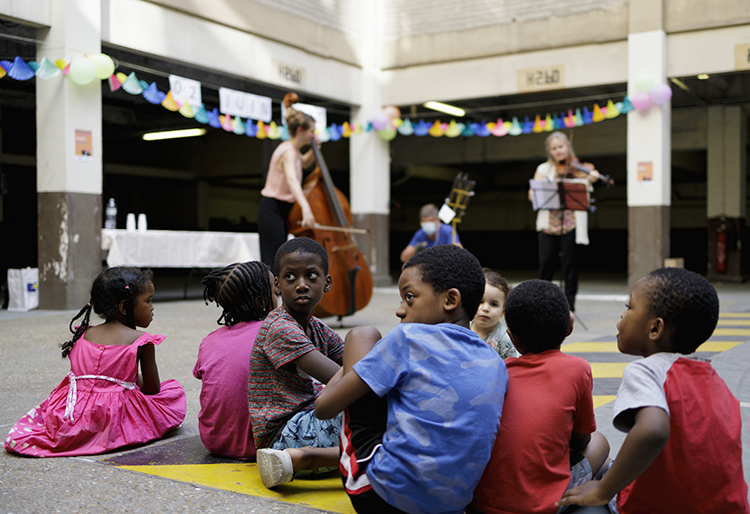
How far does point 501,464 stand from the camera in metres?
1.66

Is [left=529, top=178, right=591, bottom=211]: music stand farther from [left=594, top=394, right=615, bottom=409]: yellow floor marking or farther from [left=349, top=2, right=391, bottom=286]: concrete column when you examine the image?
[left=349, top=2, right=391, bottom=286]: concrete column

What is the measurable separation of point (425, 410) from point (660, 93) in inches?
332

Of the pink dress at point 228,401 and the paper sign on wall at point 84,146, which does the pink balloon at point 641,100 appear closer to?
the paper sign on wall at point 84,146

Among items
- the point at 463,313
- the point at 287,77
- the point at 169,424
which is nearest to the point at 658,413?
the point at 463,313

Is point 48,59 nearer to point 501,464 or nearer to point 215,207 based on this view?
point 501,464

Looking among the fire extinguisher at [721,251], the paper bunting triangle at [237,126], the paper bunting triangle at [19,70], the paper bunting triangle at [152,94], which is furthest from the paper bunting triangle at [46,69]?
the fire extinguisher at [721,251]

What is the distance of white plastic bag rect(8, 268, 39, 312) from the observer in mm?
7336

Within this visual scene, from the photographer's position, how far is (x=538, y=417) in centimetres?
165

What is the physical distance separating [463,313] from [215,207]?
19.9 meters

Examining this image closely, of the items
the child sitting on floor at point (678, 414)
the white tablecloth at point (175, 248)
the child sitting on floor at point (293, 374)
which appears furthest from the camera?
the white tablecloth at point (175, 248)

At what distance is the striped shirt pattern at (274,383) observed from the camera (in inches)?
81.1

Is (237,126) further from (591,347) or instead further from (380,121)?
(591,347)

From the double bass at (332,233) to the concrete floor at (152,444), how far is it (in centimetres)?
32

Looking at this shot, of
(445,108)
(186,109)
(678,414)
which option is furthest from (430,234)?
(445,108)
